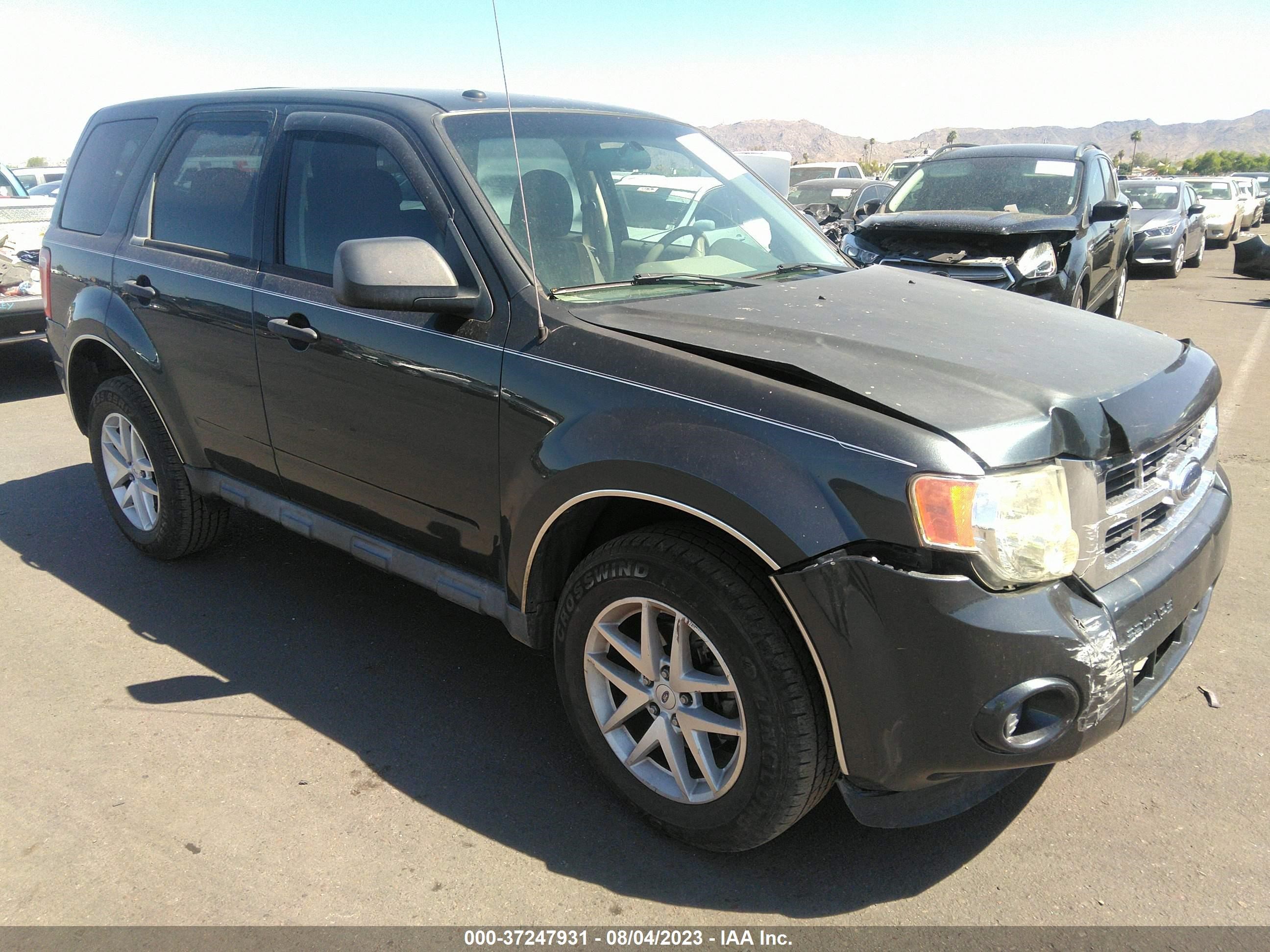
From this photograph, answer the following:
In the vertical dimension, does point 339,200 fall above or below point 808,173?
above

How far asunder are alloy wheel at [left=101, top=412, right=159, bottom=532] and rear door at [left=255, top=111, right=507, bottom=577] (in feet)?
3.83

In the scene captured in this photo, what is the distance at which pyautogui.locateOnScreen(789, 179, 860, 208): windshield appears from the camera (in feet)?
59.0

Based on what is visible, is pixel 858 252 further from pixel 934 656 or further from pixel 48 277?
pixel 934 656

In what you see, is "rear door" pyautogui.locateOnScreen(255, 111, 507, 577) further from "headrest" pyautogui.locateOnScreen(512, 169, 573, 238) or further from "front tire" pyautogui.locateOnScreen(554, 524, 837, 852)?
"front tire" pyautogui.locateOnScreen(554, 524, 837, 852)

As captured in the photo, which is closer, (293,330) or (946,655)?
(946,655)

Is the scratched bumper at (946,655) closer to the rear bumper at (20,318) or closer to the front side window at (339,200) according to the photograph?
the front side window at (339,200)

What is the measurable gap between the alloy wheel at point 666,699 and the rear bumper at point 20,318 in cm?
709

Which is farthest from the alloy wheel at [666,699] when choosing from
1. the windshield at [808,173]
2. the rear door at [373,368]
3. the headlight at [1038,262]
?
the windshield at [808,173]

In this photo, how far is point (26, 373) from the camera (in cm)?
899

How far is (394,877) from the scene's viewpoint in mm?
2561

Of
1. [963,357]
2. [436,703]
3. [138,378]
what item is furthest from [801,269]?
[138,378]

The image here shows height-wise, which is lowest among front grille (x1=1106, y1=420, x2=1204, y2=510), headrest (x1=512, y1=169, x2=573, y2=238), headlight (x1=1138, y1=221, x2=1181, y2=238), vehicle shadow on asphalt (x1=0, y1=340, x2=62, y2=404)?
headlight (x1=1138, y1=221, x2=1181, y2=238)

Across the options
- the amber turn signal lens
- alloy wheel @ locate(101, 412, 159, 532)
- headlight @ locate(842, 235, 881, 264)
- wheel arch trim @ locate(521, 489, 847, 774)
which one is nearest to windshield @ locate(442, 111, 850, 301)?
wheel arch trim @ locate(521, 489, 847, 774)

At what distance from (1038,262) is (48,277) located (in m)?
6.17
